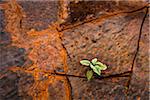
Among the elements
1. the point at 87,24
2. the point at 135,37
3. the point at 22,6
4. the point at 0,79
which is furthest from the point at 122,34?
the point at 0,79

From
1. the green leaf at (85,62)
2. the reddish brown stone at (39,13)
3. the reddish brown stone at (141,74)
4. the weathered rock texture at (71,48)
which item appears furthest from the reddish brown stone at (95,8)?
the green leaf at (85,62)

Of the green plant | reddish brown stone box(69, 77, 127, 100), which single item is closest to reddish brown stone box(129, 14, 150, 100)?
reddish brown stone box(69, 77, 127, 100)

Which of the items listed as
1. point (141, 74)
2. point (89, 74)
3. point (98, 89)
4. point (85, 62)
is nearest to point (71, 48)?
point (85, 62)

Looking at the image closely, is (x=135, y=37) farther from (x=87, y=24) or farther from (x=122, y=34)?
(x=87, y=24)

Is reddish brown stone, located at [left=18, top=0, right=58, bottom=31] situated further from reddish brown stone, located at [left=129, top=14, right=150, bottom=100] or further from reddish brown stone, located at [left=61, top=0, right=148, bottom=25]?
reddish brown stone, located at [left=129, top=14, right=150, bottom=100]

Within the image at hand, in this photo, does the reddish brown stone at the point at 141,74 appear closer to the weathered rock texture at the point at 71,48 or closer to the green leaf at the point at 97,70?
the weathered rock texture at the point at 71,48

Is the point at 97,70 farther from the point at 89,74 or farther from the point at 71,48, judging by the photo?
the point at 71,48
